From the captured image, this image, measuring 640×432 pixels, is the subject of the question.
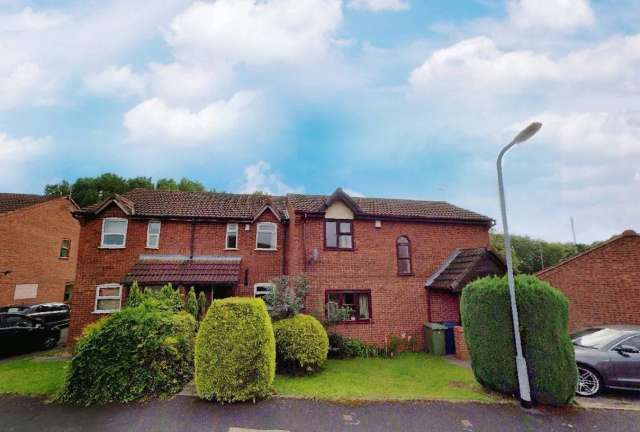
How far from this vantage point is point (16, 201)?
22.7 m

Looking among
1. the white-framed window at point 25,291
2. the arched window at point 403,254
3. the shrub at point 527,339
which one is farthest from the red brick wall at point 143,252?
the shrub at point 527,339

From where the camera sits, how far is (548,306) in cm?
760

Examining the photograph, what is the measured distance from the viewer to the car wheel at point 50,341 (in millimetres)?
15163

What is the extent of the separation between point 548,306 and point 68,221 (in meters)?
31.6

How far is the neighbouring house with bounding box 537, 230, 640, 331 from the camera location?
12.6 metres

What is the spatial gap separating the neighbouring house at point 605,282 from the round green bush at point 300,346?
456 inches

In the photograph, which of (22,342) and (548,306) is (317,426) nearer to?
(548,306)

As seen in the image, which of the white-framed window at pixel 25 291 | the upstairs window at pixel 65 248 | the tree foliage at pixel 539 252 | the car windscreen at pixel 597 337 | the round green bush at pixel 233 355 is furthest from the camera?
the tree foliage at pixel 539 252

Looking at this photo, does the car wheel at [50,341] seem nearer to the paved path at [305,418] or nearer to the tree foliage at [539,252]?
the paved path at [305,418]

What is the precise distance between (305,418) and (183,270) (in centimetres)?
1052

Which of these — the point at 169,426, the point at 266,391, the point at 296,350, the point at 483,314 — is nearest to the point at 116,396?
the point at 169,426

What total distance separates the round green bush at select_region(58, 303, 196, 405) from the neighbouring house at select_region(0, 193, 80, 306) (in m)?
17.3

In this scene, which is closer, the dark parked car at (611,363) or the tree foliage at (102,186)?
the dark parked car at (611,363)

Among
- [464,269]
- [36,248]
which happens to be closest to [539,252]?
[464,269]
